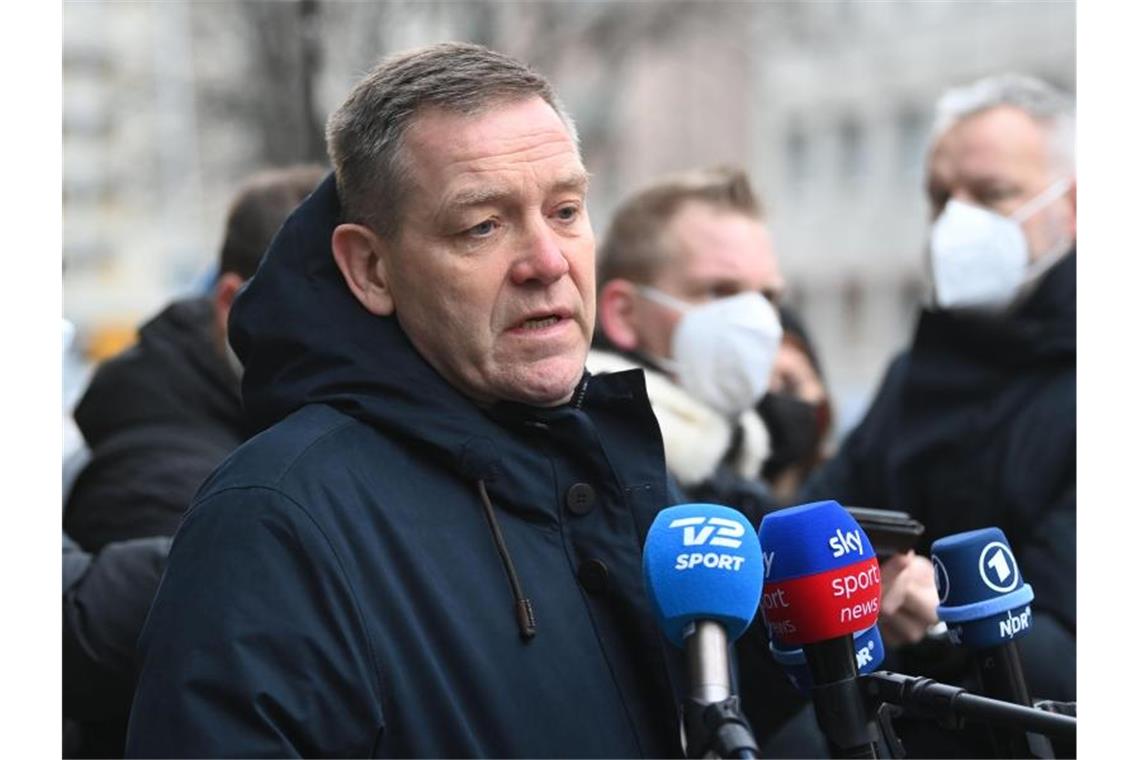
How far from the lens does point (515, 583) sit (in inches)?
99.4

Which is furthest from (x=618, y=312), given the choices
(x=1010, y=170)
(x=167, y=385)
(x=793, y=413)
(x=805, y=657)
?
(x=805, y=657)

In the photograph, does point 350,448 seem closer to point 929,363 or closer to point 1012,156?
point 929,363

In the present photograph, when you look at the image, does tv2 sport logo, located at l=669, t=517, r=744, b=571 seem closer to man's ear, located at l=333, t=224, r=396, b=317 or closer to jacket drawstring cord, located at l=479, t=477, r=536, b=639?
jacket drawstring cord, located at l=479, t=477, r=536, b=639

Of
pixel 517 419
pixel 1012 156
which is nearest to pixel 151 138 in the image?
pixel 1012 156

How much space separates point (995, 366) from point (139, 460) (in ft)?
7.00

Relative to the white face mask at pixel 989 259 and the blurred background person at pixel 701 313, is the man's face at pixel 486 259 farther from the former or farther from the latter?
the white face mask at pixel 989 259

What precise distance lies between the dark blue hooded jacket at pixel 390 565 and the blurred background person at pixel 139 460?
0.79 meters

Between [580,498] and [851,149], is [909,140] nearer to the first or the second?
[851,149]

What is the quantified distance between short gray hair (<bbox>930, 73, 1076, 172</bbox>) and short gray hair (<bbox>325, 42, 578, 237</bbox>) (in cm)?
232

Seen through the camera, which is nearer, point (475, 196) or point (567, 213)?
point (475, 196)

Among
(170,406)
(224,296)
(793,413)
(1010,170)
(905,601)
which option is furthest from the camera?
(793,413)

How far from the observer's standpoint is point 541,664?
250cm

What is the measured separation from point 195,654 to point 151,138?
76.6 ft

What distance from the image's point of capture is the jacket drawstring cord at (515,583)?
2.50m
